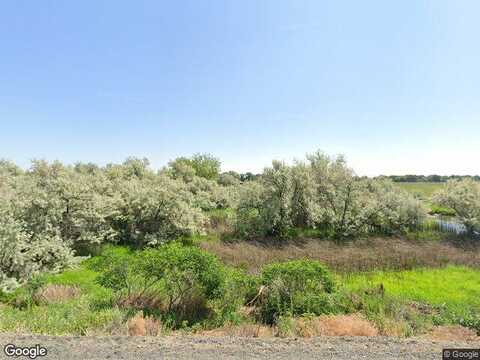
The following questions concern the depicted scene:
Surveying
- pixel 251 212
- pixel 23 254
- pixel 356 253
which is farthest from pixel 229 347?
pixel 251 212

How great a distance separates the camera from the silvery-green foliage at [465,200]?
73.8 feet

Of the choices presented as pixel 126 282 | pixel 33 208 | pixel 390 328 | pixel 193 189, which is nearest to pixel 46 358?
pixel 126 282

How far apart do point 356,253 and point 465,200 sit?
1410cm

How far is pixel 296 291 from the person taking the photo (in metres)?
8.75

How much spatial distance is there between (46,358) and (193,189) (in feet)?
91.3

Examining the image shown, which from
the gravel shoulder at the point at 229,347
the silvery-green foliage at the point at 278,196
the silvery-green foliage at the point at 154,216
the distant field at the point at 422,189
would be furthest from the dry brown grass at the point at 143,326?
the distant field at the point at 422,189

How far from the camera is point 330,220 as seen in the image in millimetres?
22969

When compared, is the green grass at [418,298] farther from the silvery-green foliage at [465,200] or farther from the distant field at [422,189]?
the distant field at [422,189]

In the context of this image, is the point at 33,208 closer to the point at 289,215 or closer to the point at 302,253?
the point at 302,253

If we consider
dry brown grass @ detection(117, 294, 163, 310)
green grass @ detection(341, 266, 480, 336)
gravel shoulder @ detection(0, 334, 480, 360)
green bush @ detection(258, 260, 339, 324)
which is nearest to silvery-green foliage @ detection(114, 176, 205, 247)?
dry brown grass @ detection(117, 294, 163, 310)

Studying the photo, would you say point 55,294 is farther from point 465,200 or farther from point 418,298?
point 465,200

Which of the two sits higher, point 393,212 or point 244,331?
point 393,212

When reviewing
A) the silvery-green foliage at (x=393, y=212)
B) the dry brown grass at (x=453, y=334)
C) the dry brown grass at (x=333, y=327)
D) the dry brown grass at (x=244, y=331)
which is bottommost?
the dry brown grass at (x=453, y=334)

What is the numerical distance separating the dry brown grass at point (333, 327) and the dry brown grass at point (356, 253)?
575cm
